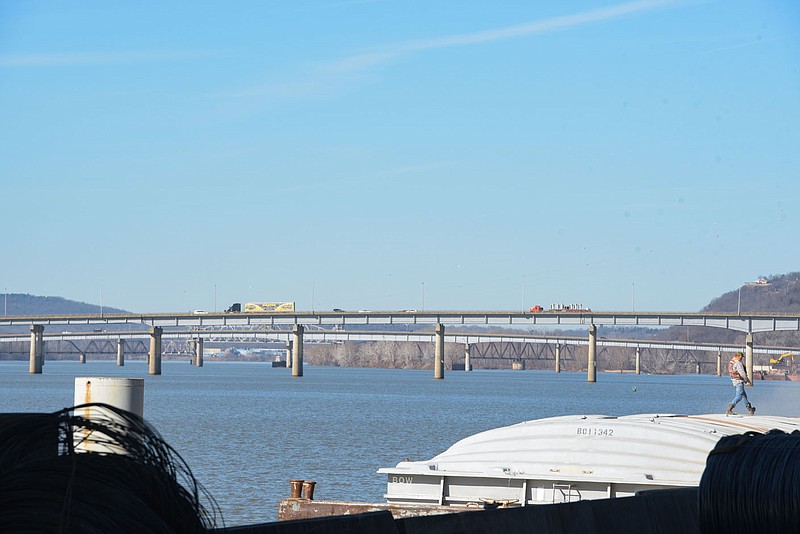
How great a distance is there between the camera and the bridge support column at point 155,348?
180137 millimetres

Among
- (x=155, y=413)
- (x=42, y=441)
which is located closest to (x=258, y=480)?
(x=42, y=441)

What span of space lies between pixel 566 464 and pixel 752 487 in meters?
13.8

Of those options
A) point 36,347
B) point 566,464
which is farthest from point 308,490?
point 36,347

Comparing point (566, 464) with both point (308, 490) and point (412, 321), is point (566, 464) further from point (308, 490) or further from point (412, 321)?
point (412, 321)

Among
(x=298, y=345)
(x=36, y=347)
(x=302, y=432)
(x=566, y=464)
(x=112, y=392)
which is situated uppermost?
(x=298, y=345)

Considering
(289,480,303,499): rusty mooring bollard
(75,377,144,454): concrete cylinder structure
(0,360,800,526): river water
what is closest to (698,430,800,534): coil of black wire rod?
(75,377,144,454): concrete cylinder structure

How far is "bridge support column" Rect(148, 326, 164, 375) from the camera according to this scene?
180 metres

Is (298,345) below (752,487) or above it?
above

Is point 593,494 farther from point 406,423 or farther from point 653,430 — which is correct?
point 406,423

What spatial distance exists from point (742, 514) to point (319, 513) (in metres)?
12.3

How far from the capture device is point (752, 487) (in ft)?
28.4

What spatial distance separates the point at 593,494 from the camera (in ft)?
72.0

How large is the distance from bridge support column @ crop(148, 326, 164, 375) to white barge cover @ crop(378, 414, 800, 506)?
160 meters

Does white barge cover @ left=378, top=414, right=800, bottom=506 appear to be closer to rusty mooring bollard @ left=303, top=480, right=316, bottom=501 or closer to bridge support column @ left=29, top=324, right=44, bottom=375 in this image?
rusty mooring bollard @ left=303, top=480, right=316, bottom=501
